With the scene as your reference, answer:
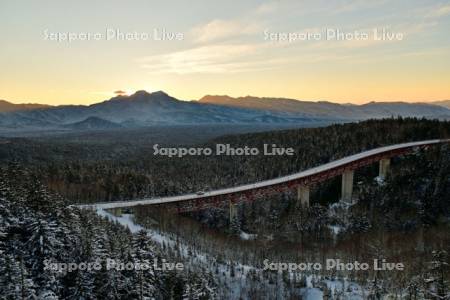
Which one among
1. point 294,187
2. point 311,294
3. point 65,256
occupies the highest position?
point 65,256

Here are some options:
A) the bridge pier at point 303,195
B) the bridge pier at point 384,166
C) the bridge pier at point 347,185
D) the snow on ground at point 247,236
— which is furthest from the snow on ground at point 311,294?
the bridge pier at point 384,166

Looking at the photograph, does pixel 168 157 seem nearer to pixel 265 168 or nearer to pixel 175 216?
pixel 265 168

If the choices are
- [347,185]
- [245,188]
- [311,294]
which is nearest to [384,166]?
[347,185]

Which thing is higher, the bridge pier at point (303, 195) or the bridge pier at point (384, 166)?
the bridge pier at point (384, 166)

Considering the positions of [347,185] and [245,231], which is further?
[347,185]

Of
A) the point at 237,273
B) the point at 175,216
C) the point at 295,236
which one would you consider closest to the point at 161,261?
the point at 237,273

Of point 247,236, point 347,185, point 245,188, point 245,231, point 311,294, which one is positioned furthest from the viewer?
point 347,185

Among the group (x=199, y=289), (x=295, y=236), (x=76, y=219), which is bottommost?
(x=295, y=236)

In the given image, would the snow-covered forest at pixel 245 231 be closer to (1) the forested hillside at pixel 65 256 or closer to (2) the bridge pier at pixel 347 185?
(1) the forested hillside at pixel 65 256

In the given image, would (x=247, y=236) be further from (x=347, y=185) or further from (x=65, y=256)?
(x=65, y=256)
